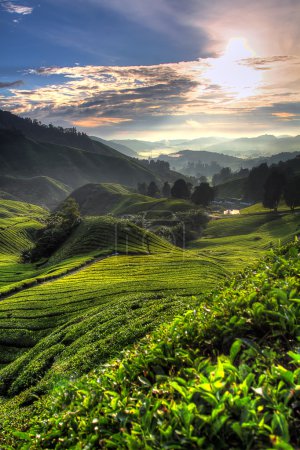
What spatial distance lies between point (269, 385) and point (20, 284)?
160 feet

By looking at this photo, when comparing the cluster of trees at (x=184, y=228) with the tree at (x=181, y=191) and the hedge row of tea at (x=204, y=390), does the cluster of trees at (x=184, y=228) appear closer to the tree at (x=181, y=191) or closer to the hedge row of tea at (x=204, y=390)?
the tree at (x=181, y=191)

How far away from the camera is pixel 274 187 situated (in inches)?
5482

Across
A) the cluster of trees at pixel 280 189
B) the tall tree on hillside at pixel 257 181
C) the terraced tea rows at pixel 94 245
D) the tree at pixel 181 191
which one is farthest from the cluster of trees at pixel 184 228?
the tall tree on hillside at pixel 257 181

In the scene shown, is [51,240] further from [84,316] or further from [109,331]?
[109,331]

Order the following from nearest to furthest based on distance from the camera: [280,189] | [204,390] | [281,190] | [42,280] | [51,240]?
[204,390], [42,280], [51,240], [280,189], [281,190]

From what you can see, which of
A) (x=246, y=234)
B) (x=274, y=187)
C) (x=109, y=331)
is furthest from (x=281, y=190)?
(x=109, y=331)

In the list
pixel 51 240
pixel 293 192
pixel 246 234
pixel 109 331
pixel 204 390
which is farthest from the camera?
pixel 293 192

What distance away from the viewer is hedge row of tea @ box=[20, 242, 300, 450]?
4871mm

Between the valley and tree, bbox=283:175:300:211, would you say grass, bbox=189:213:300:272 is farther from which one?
the valley

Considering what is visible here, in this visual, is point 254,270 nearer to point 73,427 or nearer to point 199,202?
point 73,427

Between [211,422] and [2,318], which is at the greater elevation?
[211,422]

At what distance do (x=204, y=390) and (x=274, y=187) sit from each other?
144931mm

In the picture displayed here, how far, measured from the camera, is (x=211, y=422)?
4.86 meters

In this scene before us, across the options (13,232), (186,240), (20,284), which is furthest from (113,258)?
(13,232)
